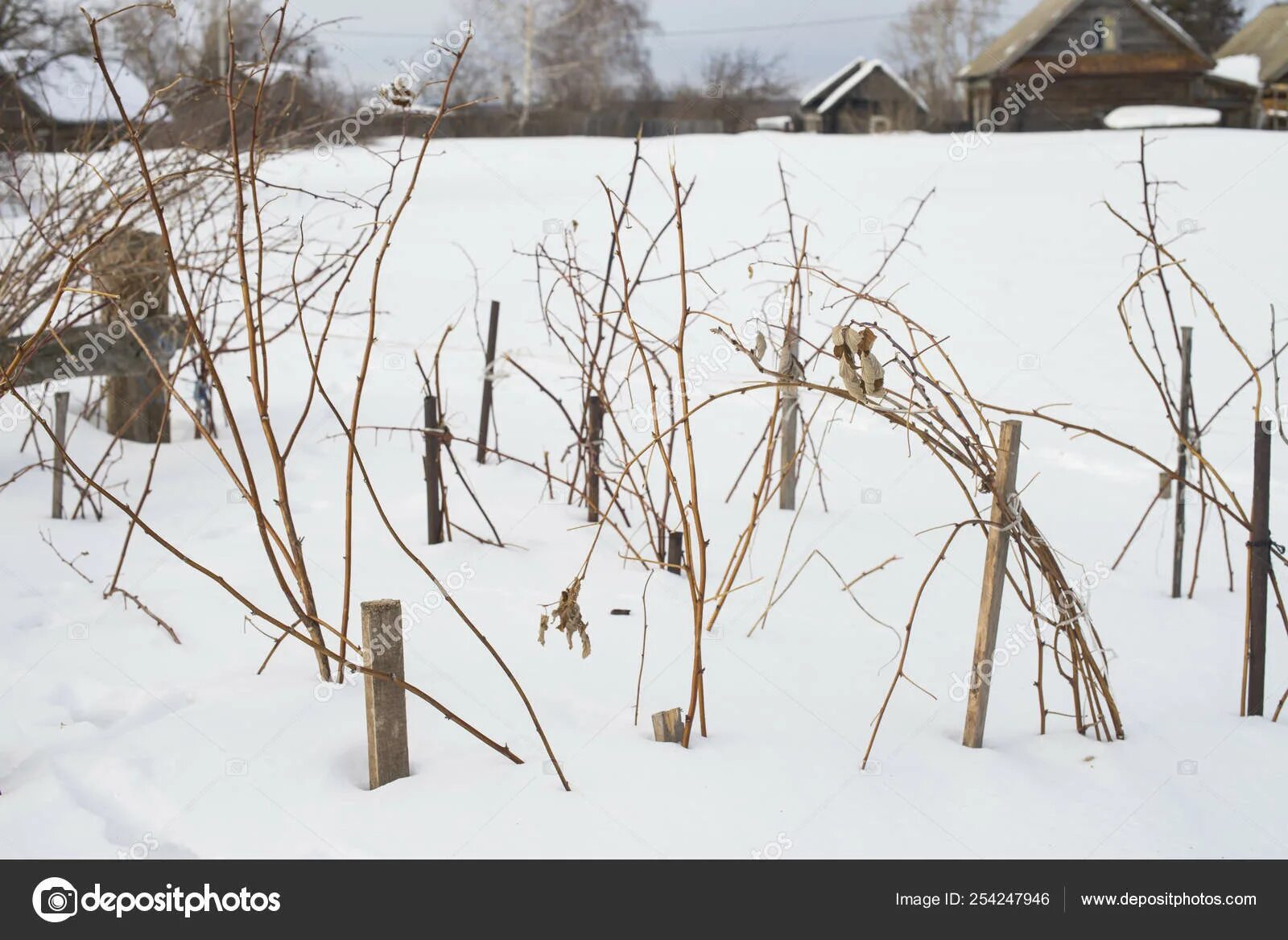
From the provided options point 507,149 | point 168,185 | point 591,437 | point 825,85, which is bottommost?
point 591,437

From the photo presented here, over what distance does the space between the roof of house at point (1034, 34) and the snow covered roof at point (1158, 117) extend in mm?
1920

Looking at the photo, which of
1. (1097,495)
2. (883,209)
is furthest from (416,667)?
(883,209)

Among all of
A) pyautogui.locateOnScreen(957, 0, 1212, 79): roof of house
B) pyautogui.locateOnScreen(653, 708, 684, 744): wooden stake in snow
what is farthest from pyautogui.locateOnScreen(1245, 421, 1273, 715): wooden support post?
pyautogui.locateOnScreen(957, 0, 1212, 79): roof of house

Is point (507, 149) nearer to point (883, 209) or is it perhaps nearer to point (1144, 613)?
point (883, 209)

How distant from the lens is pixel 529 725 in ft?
6.70

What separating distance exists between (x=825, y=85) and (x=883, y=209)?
1630cm

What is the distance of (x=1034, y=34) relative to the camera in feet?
72.8

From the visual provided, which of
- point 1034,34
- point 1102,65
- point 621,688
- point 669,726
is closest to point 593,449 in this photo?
point 621,688

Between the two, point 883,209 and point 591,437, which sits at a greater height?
point 883,209

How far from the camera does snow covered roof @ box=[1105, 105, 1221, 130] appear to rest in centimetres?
1798

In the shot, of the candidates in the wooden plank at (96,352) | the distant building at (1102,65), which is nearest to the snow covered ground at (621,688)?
the wooden plank at (96,352)

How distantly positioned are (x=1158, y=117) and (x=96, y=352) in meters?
19.7

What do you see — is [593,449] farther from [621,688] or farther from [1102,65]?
[1102,65]
